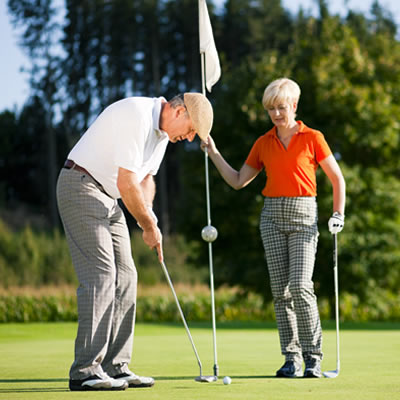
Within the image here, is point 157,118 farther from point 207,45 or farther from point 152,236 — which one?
point 207,45

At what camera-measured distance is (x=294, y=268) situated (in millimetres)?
4316

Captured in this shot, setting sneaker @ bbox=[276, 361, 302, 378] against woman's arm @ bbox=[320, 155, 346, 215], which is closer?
sneaker @ bbox=[276, 361, 302, 378]

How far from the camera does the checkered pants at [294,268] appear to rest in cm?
432

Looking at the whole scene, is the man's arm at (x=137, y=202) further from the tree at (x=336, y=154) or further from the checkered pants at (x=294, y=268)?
the tree at (x=336, y=154)

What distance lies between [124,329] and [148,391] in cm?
47

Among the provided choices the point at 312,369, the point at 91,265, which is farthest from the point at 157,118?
the point at 312,369

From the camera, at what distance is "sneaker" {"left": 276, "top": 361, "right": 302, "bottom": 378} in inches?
165

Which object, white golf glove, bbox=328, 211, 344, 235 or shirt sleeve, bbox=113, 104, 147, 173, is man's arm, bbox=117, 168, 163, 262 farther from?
white golf glove, bbox=328, 211, 344, 235

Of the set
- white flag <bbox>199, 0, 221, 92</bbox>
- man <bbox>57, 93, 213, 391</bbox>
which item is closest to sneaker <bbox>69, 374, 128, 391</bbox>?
man <bbox>57, 93, 213, 391</bbox>

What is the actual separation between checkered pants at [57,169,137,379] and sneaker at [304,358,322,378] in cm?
104

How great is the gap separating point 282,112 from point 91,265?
1.50 m

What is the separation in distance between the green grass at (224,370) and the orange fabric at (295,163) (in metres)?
1.07

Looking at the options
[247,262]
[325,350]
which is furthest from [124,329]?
[247,262]

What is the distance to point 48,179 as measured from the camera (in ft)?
98.7
